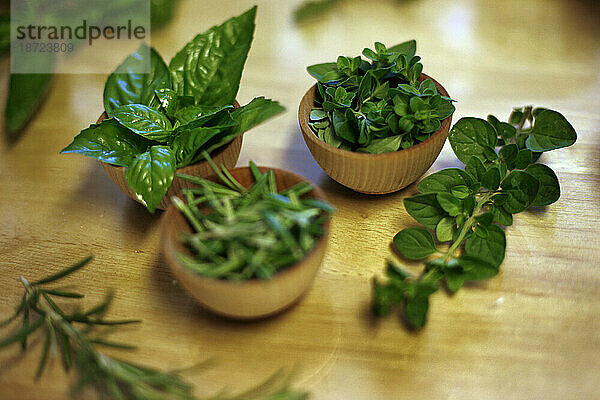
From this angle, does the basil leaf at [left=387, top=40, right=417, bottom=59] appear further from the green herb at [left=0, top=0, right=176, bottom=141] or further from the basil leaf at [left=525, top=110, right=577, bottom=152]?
the green herb at [left=0, top=0, right=176, bottom=141]

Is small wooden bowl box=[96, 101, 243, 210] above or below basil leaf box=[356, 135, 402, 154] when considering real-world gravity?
below

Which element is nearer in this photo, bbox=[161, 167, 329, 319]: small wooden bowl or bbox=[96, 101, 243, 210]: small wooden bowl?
bbox=[161, 167, 329, 319]: small wooden bowl

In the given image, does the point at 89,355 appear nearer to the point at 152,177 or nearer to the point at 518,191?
the point at 152,177

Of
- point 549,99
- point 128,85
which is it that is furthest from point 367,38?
point 128,85

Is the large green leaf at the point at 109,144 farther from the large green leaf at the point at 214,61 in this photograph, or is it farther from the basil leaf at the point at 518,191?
the basil leaf at the point at 518,191

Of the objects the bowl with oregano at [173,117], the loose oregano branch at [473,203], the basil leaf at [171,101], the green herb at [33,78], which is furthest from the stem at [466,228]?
the green herb at [33,78]

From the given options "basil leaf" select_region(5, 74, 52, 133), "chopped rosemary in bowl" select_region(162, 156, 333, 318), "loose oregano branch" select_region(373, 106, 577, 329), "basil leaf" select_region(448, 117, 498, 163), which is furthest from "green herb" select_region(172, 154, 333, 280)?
"basil leaf" select_region(5, 74, 52, 133)

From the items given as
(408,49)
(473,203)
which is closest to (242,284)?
(473,203)

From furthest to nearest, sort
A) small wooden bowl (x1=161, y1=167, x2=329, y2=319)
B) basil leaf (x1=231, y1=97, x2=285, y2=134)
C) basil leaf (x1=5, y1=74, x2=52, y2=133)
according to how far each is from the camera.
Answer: basil leaf (x1=5, y1=74, x2=52, y2=133)
basil leaf (x1=231, y1=97, x2=285, y2=134)
small wooden bowl (x1=161, y1=167, x2=329, y2=319)
